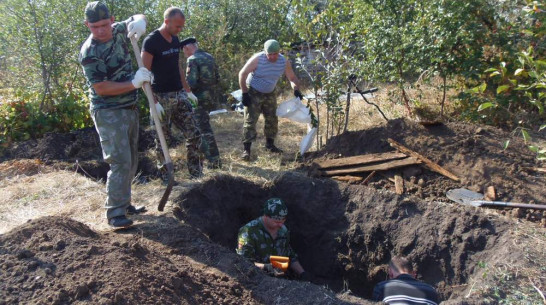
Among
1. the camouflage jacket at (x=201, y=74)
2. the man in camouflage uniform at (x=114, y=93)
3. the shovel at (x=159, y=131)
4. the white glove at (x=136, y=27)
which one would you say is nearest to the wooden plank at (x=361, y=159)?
the camouflage jacket at (x=201, y=74)

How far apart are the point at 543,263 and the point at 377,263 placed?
5.77 feet

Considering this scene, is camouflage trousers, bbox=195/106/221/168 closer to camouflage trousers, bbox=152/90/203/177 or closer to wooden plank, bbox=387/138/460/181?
camouflage trousers, bbox=152/90/203/177

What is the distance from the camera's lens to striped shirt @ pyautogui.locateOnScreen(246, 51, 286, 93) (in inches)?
246

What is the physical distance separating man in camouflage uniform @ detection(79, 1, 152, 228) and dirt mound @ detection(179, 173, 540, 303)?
89 centimetres

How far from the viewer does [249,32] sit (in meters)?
13.8

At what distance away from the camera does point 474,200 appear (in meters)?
4.79

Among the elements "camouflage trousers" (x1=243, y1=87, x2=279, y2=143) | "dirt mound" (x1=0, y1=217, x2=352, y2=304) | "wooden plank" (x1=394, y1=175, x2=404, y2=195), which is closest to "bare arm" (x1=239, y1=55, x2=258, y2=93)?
"camouflage trousers" (x1=243, y1=87, x2=279, y2=143)

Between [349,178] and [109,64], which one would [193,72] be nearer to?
[109,64]

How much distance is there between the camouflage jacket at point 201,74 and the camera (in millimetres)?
6031

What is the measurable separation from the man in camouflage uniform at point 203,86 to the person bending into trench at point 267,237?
1.40 metres

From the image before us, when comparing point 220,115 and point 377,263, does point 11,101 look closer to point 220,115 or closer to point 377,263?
point 220,115

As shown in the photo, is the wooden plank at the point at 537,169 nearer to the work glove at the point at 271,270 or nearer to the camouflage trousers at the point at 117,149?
the work glove at the point at 271,270

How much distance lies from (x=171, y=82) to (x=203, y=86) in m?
0.92

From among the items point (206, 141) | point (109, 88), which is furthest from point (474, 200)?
point (109, 88)
